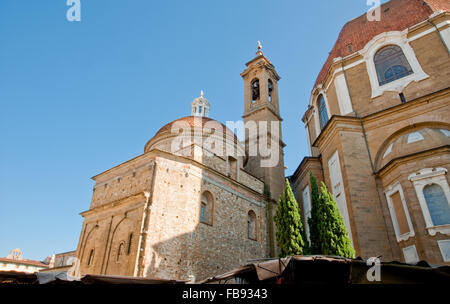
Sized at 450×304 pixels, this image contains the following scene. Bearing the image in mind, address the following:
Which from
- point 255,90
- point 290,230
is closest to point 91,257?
point 290,230

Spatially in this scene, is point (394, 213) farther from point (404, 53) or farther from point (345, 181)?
point (404, 53)

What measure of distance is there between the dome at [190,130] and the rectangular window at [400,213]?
9.36 metres

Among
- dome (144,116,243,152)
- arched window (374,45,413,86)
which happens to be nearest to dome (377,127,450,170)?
arched window (374,45,413,86)

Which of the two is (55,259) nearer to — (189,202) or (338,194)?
(189,202)

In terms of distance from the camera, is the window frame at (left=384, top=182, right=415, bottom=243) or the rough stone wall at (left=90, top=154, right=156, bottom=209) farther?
the rough stone wall at (left=90, top=154, right=156, bottom=209)

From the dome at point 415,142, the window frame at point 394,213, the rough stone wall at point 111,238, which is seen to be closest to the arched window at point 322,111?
the dome at point 415,142

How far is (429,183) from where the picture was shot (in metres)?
9.48

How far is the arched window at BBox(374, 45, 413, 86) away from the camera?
13.1 m

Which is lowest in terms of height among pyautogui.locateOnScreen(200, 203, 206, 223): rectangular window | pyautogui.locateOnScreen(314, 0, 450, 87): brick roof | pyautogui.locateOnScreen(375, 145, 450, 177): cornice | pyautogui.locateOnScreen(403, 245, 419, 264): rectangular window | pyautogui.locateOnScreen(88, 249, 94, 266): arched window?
pyautogui.locateOnScreen(403, 245, 419, 264): rectangular window

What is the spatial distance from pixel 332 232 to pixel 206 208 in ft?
18.7

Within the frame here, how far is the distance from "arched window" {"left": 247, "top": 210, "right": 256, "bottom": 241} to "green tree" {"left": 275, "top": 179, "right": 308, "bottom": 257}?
4336mm

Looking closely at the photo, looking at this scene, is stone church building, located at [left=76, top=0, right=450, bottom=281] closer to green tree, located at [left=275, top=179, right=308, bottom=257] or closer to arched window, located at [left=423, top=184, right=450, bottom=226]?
arched window, located at [left=423, top=184, right=450, bottom=226]
